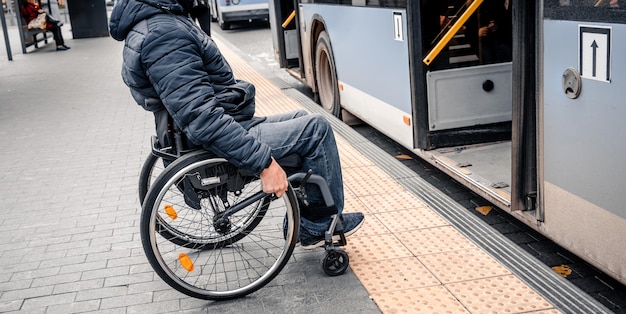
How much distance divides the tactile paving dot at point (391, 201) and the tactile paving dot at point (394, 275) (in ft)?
2.97

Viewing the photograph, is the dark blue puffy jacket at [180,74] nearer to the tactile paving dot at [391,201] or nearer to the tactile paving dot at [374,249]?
the tactile paving dot at [374,249]

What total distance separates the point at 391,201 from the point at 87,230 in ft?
6.84

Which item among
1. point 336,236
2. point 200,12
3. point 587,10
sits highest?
point 200,12

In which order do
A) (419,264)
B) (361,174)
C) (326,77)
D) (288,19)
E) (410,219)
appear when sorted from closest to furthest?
(419,264)
(410,219)
(361,174)
(326,77)
(288,19)

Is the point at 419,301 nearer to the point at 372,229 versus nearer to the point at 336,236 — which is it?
the point at 336,236

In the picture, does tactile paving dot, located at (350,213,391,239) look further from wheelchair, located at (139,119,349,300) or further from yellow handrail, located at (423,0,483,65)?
yellow handrail, located at (423,0,483,65)

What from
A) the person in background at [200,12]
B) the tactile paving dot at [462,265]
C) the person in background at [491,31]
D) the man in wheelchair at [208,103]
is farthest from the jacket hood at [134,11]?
the person in background at [491,31]

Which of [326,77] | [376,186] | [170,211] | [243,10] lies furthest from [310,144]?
[243,10]

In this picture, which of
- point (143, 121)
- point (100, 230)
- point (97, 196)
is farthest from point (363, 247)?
point (143, 121)

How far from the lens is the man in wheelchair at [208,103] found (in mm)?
3334

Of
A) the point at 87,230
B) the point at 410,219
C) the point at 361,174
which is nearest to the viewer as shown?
the point at 410,219

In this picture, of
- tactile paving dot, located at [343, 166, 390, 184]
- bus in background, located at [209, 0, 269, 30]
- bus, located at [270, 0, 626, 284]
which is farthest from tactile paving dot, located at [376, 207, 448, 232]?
bus in background, located at [209, 0, 269, 30]

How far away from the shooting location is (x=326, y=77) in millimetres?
9047

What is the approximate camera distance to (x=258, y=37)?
68.0 ft
